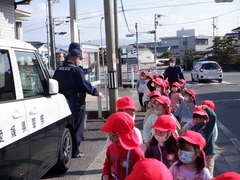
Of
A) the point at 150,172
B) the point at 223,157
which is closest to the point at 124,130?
the point at 150,172

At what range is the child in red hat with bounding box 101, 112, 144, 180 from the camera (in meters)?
2.90

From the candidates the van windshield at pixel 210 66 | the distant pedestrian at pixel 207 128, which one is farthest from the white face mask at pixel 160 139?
the van windshield at pixel 210 66

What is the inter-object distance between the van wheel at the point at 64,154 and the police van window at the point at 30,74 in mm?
981

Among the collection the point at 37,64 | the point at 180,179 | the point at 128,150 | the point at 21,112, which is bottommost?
the point at 180,179

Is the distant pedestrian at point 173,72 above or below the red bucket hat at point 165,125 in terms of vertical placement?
above

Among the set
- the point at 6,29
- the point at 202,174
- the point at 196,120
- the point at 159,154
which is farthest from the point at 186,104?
the point at 6,29

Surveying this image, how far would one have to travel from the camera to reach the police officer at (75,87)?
18.9 feet

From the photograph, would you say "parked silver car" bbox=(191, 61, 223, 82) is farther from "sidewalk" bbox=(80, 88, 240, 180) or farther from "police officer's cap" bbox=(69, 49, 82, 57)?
"police officer's cap" bbox=(69, 49, 82, 57)

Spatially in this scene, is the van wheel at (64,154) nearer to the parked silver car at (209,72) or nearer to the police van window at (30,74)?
the police van window at (30,74)

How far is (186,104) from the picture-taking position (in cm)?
591

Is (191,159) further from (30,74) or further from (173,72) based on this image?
(173,72)

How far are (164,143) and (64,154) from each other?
2.21 m

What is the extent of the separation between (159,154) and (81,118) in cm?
275

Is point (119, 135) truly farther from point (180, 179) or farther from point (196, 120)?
point (196, 120)
